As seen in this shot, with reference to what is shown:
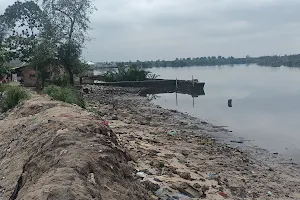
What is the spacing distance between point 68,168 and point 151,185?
5.87ft

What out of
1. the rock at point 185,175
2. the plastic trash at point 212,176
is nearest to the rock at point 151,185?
the rock at point 185,175

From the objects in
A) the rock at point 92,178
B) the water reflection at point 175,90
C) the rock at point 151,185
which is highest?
the rock at point 92,178

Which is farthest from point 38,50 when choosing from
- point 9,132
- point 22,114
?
point 9,132

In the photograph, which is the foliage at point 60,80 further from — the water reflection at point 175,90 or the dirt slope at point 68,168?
the dirt slope at point 68,168

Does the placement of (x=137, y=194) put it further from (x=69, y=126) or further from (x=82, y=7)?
(x=82, y=7)

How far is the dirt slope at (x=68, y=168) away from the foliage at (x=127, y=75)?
3682cm

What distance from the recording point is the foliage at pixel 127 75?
146ft

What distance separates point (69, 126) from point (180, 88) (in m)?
39.5

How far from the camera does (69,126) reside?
7.12m

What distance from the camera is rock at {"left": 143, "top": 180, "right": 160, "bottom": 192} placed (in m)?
6.00

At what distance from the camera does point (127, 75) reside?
45031 millimetres

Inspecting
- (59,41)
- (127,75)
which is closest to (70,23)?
(59,41)

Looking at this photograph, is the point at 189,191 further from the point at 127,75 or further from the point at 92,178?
the point at 127,75

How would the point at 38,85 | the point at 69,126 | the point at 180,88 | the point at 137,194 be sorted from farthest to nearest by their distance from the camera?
the point at 180,88, the point at 38,85, the point at 69,126, the point at 137,194
